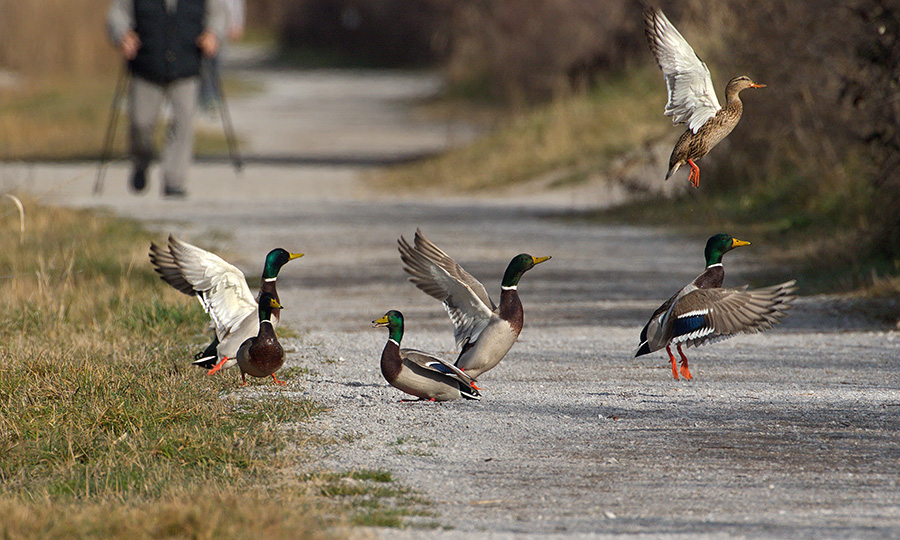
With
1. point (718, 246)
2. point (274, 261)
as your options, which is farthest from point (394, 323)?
point (718, 246)

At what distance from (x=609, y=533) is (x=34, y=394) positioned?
3340 millimetres

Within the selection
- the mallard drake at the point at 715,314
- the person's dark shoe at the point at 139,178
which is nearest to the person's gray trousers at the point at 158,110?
the person's dark shoe at the point at 139,178

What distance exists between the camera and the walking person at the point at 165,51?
565 inches

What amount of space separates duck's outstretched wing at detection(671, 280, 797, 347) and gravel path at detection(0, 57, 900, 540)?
15.3 inches

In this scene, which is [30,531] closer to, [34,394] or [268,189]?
[34,394]

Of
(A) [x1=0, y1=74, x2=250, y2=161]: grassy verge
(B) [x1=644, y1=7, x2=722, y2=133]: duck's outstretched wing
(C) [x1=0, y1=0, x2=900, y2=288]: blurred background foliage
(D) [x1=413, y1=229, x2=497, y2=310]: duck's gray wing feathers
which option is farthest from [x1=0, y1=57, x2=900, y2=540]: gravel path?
(A) [x1=0, y1=74, x2=250, y2=161]: grassy verge

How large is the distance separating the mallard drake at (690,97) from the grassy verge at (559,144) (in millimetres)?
12502

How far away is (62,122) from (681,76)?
77.4ft

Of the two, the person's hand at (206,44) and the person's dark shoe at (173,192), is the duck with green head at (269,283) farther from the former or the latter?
the person's dark shoe at (173,192)

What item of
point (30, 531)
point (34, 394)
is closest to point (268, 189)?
point (34, 394)

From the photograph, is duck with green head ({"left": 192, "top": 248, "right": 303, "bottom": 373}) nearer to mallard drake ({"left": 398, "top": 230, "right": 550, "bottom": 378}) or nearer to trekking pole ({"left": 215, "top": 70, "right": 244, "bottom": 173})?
mallard drake ({"left": 398, "top": 230, "right": 550, "bottom": 378})

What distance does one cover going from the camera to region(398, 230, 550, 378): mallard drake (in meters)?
6.26

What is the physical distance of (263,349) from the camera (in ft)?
20.7

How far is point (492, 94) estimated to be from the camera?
107ft
